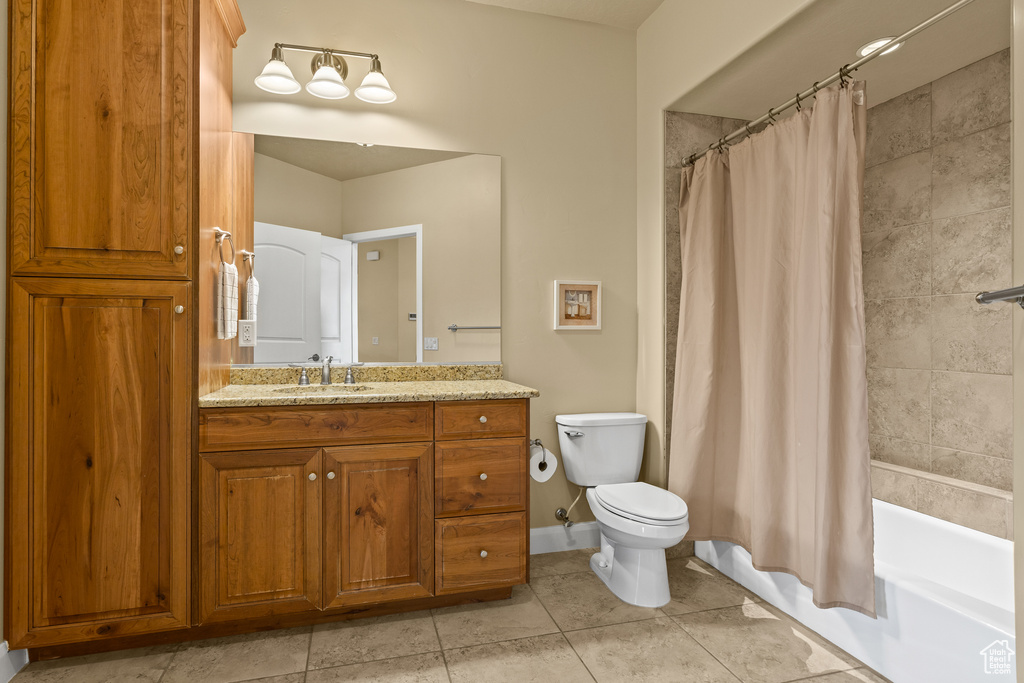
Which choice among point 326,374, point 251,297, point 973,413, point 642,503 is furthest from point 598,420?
point 251,297

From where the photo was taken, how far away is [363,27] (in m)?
2.38

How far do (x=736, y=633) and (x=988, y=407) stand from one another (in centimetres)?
138

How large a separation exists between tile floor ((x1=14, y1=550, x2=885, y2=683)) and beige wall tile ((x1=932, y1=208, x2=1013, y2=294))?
157cm

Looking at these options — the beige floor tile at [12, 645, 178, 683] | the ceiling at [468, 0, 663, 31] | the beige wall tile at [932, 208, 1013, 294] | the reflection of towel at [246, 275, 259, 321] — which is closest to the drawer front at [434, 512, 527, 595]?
the beige floor tile at [12, 645, 178, 683]

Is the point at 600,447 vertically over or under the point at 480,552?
over

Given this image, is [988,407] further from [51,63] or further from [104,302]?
[51,63]

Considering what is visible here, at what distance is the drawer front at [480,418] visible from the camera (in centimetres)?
197

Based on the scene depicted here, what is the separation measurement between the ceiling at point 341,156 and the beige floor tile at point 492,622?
192 cm

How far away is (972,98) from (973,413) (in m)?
1.30

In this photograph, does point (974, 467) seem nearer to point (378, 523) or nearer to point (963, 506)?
point (963, 506)

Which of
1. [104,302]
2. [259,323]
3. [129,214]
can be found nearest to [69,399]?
[104,302]

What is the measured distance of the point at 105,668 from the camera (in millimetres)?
1678

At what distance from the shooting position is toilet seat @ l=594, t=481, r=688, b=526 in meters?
1.99

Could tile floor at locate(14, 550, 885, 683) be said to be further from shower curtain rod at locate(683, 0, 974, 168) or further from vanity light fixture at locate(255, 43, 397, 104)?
vanity light fixture at locate(255, 43, 397, 104)
